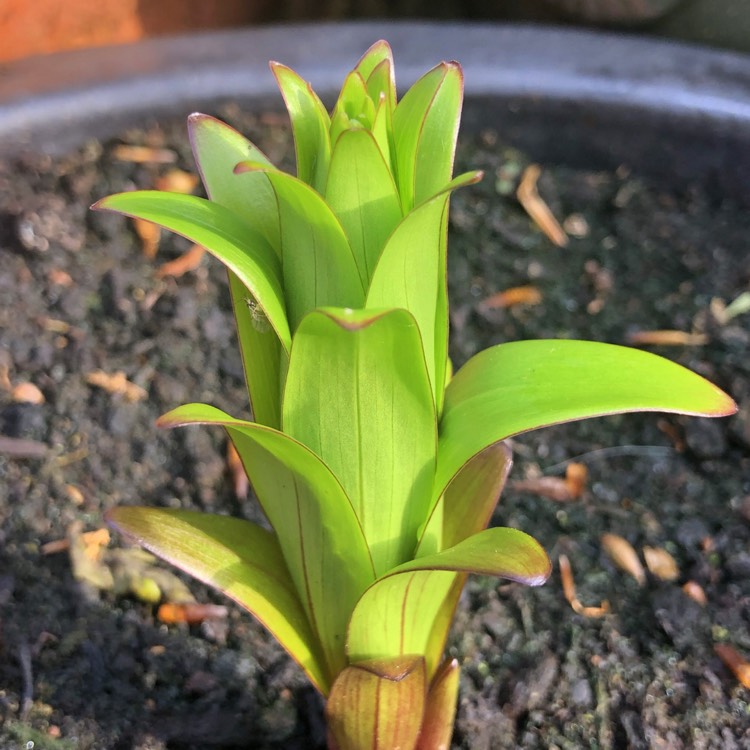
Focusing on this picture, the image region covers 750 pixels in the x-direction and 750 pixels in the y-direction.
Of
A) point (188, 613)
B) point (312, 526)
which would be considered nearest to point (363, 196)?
point (312, 526)

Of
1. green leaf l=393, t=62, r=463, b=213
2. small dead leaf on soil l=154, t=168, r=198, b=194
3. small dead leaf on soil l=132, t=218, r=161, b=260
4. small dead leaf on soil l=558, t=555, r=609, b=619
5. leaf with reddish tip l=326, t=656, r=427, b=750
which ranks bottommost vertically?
small dead leaf on soil l=558, t=555, r=609, b=619

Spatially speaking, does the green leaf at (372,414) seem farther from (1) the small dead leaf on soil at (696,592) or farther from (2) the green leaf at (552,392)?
(1) the small dead leaf on soil at (696,592)

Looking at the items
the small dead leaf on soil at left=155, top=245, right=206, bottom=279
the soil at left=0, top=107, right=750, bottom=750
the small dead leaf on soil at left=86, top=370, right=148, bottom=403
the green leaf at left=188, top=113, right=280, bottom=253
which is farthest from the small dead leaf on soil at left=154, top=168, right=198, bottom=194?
the green leaf at left=188, top=113, right=280, bottom=253

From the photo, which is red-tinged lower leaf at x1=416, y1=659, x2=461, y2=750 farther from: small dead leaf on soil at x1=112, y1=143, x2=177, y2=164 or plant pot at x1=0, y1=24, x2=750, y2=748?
small dead leaf on soil at x1=112, y1=143, x2=177, y2=164

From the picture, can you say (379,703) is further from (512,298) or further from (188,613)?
(512,298)

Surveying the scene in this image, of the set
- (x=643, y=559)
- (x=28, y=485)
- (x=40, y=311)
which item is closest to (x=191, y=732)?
(x=28, y=485)

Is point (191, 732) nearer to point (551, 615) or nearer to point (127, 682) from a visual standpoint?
point (127, 682)
